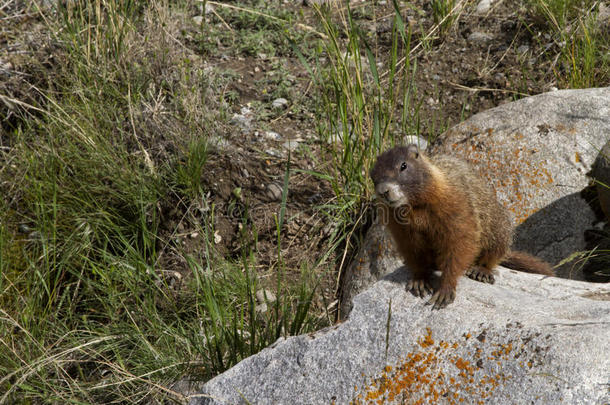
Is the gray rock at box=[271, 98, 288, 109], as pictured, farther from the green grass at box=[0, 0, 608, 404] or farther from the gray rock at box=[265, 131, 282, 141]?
the gray rock at box=[265, 131, 282, 141]

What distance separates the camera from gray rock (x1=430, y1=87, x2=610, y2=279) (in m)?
4.70

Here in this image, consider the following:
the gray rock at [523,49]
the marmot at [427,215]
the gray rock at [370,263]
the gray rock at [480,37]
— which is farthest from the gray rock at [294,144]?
the gray rock at [523,49]

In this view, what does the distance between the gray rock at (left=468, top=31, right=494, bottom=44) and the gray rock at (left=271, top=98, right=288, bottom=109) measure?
216 centimetres

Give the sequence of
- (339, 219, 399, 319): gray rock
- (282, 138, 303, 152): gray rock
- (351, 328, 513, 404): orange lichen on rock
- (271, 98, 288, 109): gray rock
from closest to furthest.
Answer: (351, 328, 513, 404): orange lichen on rock → (339, 219, 399, 319): gray rock → (282, 138, 303, 152): gray rock → (271, 98, 288, 109): gray rock

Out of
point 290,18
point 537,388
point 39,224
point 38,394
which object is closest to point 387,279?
point 537,388

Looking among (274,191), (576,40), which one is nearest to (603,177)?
(576,40)

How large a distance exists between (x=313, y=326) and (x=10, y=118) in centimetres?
363

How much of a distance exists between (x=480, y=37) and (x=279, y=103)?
2.32 metres

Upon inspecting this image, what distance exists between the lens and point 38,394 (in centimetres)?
356

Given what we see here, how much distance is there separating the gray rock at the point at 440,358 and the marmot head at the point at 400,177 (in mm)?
525

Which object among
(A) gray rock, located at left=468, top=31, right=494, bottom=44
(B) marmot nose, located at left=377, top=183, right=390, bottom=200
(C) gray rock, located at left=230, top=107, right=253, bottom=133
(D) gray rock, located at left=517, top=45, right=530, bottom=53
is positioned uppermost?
(A) gray rock, located at left=468, top=31, right=494, bottom=44

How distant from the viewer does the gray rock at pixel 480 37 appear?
21.3 ft

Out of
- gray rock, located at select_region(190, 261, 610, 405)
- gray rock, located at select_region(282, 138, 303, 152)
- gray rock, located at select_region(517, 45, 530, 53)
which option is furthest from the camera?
gray rock, located at select_region(517, 45, 530, 53)

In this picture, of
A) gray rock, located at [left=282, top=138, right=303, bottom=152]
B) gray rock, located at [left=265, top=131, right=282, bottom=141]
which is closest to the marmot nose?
gray rock, located at [left=282, top=138, right=303, bottom=152]
